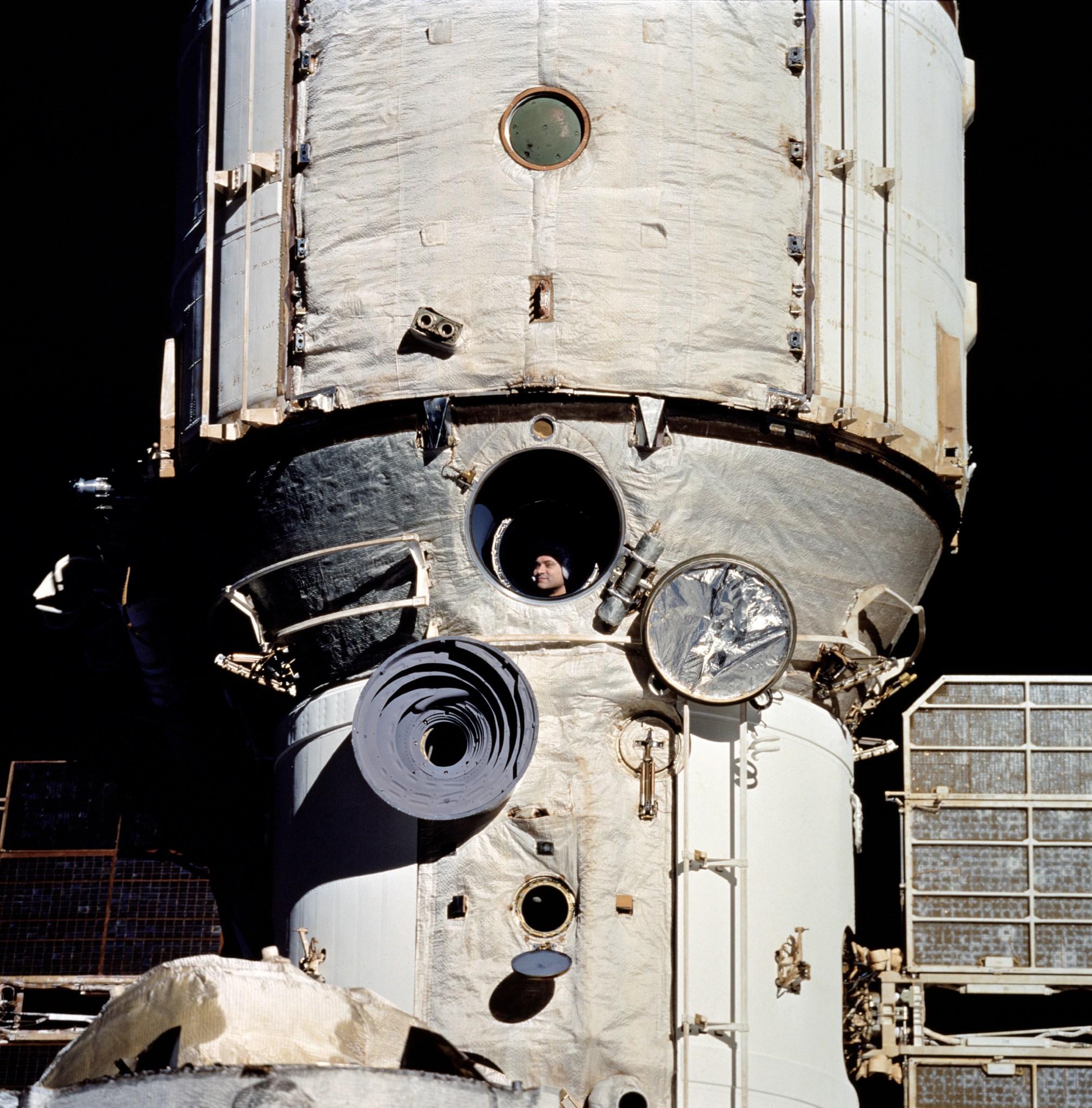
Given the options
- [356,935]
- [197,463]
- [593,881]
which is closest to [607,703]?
[593,881]

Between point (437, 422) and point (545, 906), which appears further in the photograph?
point (437, 422)

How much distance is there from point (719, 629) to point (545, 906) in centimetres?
323

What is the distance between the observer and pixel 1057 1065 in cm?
2331

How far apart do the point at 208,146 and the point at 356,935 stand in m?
8.77

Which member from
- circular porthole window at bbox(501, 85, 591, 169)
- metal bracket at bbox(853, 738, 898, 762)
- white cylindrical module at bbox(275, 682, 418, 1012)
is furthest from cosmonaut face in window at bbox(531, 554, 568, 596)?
metal bracket at bbox(853, 738, 898, 762)

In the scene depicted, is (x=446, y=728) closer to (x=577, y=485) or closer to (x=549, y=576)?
(x=549, y=576)

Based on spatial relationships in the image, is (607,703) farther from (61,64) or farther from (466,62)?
(61,64)

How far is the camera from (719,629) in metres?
20.7

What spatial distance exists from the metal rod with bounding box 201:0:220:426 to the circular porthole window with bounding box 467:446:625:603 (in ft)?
10.6

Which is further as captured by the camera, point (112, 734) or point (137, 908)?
point (112, 734)

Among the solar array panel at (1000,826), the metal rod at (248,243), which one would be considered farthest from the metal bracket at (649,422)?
the solar array panel at (1000,826)

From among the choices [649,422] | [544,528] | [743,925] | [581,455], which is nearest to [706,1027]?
[743,925]

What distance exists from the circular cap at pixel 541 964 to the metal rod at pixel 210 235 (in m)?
6.64

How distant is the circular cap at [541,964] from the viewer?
64.3 ft
